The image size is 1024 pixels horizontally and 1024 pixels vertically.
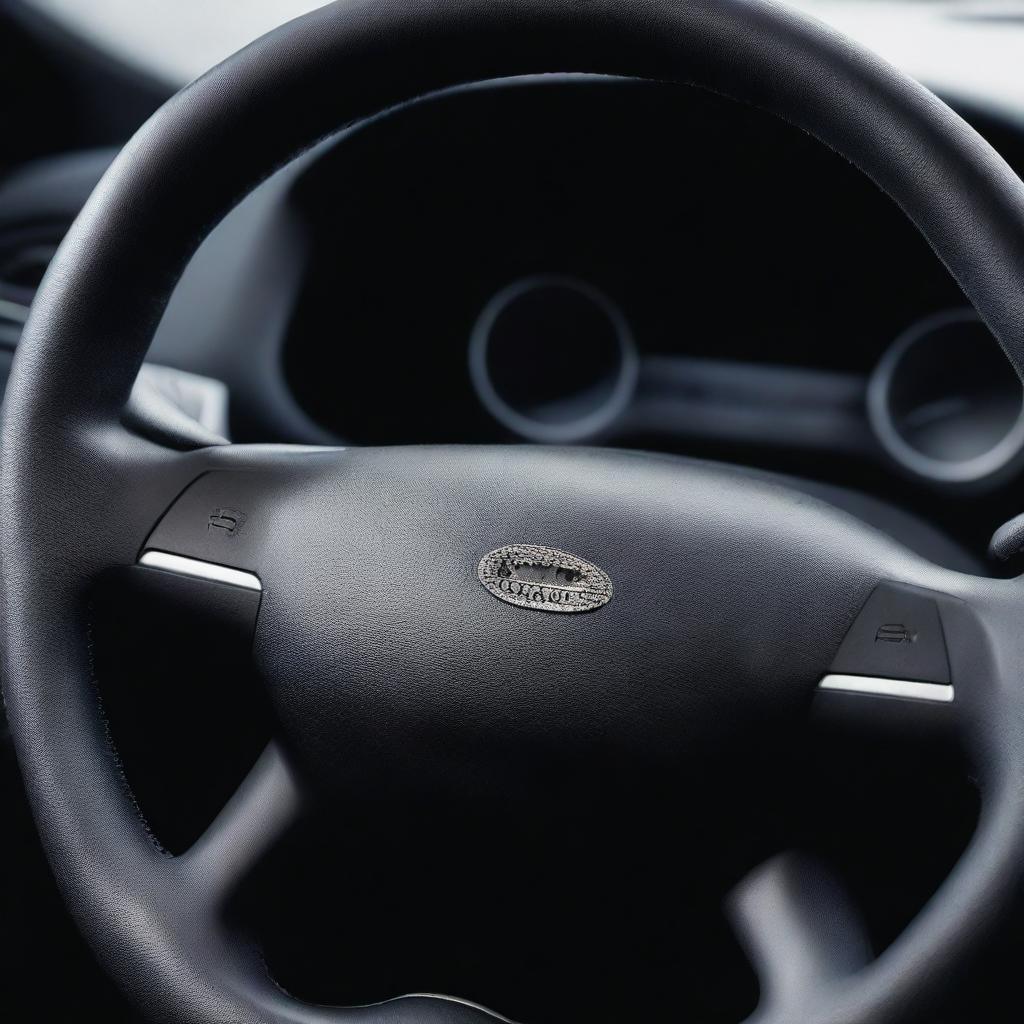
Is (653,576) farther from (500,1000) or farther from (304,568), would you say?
(500,1000)

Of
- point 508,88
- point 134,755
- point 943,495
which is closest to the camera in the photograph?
point 134,755

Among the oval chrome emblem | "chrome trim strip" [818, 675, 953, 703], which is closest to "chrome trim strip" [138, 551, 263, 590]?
the oval chrome emblem

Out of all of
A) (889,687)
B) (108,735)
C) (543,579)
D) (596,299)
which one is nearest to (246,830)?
(108,735)

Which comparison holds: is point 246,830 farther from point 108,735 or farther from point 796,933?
point 796,933

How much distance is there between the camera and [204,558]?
77 cm

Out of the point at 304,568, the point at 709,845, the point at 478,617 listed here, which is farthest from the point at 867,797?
the point at 304,568

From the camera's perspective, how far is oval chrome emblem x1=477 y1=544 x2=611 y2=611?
733 mm

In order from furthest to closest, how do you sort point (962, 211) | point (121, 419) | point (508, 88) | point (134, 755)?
point (508, 88)
point (134, 755)
point (121, 419)
point (962, 211)

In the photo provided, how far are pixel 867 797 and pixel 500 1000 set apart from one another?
1.00ft

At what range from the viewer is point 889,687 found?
71cm

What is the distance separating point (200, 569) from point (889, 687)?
0.39 m

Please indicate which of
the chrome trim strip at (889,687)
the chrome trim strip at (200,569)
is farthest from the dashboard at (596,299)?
the chrome trim strip at (889,687)

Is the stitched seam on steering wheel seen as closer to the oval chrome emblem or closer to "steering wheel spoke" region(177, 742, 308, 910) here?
"steering wheel spoke" region(177, 742, 308, 910)

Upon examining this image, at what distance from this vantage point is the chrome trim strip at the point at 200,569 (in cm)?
76
